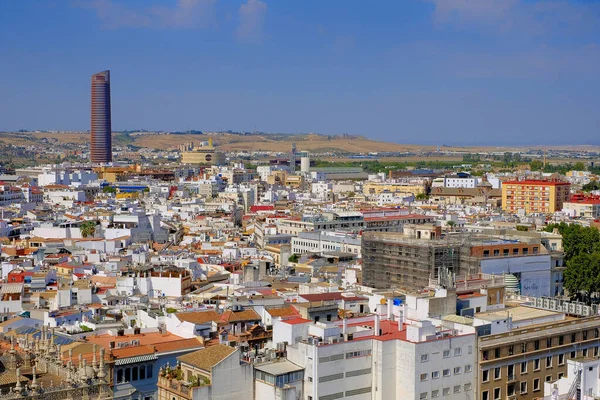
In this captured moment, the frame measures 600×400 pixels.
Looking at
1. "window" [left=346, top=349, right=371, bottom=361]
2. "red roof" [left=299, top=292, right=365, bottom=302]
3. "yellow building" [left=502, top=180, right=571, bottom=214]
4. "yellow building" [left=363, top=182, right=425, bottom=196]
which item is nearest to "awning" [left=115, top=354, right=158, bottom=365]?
"window" [left=346, top=349, right=371, bottom=361]

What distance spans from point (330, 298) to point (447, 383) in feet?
27.5

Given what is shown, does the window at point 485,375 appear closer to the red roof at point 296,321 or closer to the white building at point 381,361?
the white building at point 381,361

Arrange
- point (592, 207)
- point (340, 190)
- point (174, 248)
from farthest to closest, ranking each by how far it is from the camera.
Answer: point (340, 190)
point (592, 207)
point (174, 248)

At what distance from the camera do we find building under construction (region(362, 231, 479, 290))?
43188 mm

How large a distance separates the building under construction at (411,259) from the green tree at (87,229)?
30313mm

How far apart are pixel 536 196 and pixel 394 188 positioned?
108 feet

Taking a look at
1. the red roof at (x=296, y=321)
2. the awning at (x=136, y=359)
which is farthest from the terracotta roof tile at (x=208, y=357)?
the red roof at (x=296, y=321)

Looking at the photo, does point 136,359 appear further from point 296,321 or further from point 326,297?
point 326,297

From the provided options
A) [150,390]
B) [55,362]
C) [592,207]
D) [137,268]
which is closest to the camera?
[55,362]

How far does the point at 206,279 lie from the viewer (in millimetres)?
47094

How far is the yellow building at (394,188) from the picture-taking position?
135125 mm

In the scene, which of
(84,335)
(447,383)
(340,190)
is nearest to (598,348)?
(447,383)

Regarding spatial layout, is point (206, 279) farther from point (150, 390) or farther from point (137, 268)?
point (150, 390)

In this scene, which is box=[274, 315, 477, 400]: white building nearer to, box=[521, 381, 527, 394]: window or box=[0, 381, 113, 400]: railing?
box=[521, 381, 527, 394]: window
